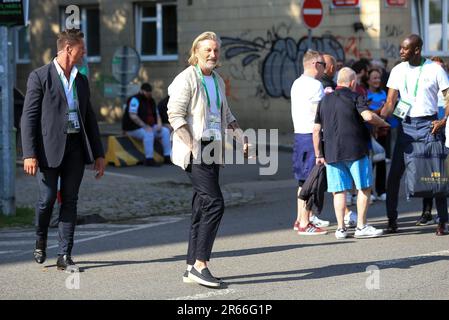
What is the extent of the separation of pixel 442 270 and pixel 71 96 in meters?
3.49

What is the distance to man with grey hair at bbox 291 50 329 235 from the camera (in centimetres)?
1117

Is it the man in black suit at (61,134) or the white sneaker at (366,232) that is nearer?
the man in black suit at (61,134)

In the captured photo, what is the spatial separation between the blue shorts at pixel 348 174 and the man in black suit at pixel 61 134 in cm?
277

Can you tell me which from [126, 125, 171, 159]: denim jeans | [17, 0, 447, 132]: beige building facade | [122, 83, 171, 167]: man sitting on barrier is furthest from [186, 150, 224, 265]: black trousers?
[17, 0, 447, 132]: beige building facade

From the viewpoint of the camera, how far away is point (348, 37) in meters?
24.5

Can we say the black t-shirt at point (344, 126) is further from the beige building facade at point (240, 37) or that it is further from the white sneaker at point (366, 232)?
the beige building facade at point (240, 37)

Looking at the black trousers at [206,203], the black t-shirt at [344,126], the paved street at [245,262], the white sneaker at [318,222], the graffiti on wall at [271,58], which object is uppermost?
the graffiti on wall at [271,58]

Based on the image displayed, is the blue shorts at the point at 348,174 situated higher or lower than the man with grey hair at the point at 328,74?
lower

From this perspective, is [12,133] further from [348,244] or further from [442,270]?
[442,270]

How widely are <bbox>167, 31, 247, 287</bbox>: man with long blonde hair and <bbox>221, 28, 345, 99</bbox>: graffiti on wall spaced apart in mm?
16647

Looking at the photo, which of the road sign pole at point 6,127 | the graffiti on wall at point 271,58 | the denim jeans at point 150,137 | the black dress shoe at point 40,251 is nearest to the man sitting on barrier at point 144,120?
the denim jeans at point 150,137

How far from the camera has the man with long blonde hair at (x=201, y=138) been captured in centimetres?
830

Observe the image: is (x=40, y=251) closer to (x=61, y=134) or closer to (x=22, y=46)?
(x=61, y=134)

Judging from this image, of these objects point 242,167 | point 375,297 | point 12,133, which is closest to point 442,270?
point 375,297
